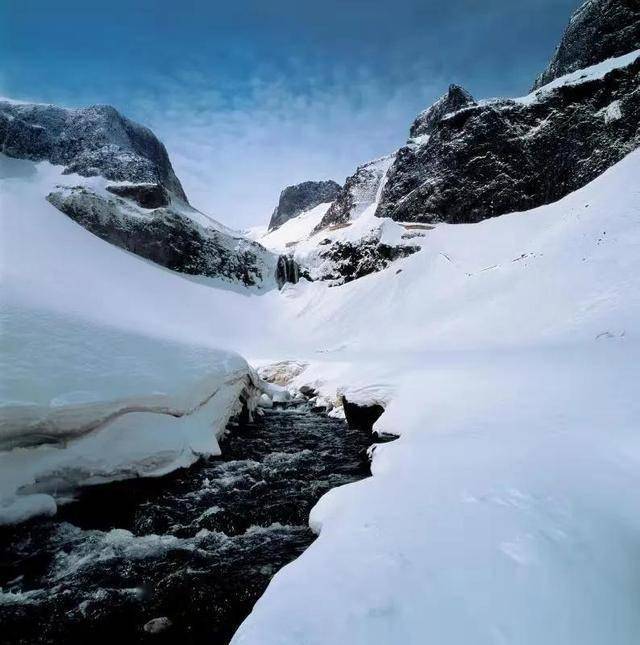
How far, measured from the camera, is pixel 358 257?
47.1 m

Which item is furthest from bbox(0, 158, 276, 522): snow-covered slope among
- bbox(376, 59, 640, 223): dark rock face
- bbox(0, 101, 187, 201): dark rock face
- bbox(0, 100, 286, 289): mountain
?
bbox(376, 59, 640, 223): dark rock face

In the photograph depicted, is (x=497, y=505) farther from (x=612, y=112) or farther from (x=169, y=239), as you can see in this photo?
(x=612, y=112)

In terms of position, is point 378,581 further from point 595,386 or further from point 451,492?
point 595,386

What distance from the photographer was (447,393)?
11047mm

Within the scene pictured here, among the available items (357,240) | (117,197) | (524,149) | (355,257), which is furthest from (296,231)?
(524,149)

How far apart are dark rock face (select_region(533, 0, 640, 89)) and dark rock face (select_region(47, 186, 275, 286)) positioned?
154 feet

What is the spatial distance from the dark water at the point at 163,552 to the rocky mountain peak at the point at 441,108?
212 ft

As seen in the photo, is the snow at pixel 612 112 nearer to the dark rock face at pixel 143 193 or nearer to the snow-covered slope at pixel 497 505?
the snow-covered slope at pixel 497 505

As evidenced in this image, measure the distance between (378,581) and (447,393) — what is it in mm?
7474

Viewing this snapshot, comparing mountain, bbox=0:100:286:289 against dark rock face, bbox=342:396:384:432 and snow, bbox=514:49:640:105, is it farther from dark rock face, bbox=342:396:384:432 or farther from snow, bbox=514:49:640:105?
snow, bbox=514:49:640:105

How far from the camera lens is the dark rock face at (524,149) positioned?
39.4 metres

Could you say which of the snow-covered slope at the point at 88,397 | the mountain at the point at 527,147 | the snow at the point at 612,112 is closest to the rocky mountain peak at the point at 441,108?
the mountain at the point at 527,147

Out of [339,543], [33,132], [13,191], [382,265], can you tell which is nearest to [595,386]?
[339,543]

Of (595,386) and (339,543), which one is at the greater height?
(595,386)
